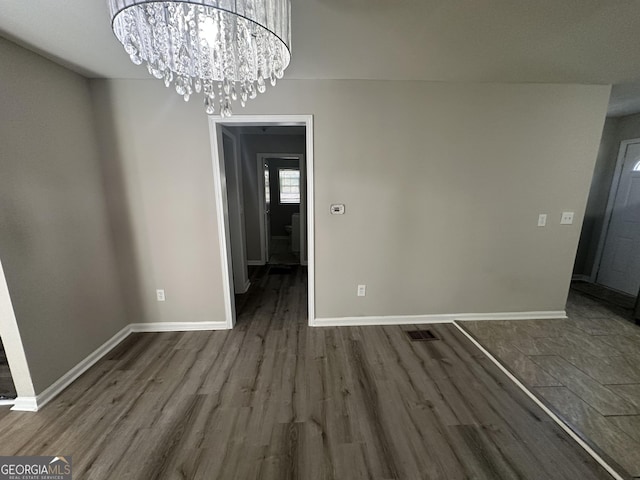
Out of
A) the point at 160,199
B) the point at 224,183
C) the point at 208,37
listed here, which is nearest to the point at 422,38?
the point at 208,37

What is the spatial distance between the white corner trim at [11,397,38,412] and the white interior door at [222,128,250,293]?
2.09 meters

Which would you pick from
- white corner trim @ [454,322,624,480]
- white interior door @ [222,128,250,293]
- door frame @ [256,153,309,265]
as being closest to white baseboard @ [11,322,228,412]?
white interior door @ [222,128,250,293]

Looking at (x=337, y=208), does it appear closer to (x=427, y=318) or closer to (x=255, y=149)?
(x=427, y=318)

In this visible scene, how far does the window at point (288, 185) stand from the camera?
274 inches

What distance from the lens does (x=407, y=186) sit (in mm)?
2498

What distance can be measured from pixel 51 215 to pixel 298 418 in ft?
7.48

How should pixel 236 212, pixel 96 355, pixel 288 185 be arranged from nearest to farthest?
pixel 96 355 → pixel 236 212 → pixel 288 185

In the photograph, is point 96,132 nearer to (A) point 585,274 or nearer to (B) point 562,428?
(B) point 562,428

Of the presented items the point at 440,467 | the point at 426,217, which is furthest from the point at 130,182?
the point at 440,467

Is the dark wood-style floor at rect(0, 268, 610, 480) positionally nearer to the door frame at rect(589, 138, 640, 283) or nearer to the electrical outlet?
the electrical outlet

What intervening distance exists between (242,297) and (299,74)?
2762mm

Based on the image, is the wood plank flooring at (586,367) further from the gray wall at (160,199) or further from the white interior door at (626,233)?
the gray wall at (160,199)

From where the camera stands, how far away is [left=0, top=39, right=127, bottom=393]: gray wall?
1584 mm

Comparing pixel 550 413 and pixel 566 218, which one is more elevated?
pixel 566 218
